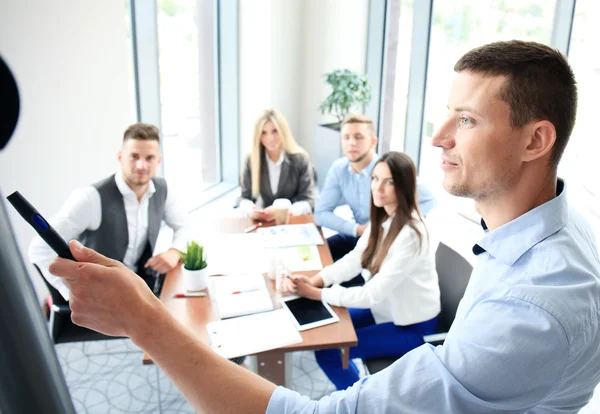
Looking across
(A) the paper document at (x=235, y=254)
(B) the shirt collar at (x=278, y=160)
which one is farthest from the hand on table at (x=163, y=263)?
(B) the shirt collar at (x=278, y=160)

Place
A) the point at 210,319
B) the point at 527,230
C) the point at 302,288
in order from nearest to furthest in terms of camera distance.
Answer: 1. the point at 527,230
2. the point at 210,319
3. the point at 302,288

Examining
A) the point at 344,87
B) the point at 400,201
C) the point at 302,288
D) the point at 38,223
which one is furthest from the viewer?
the point at 344,87

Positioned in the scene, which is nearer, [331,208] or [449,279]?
[449,279]

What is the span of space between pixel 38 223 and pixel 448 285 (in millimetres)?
2002

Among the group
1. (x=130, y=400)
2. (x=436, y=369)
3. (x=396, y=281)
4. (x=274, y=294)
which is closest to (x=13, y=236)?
(x=436, y=369)

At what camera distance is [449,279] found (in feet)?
7.47

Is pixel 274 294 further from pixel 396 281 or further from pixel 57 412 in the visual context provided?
pixel 57 412

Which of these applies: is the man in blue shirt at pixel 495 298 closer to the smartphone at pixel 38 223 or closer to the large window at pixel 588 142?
the smartphone at pixel 38 223

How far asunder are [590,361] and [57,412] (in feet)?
2.81

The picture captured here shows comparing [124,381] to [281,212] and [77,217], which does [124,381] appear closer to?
[77,217]

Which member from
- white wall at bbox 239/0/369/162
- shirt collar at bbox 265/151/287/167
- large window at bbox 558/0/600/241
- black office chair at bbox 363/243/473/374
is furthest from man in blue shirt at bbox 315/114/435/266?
white wall at bbox 239/0/369/162

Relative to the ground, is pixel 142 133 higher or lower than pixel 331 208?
higher

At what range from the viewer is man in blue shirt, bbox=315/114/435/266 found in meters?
3.26

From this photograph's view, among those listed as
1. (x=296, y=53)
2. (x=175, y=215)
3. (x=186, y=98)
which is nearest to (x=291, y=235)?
(x=175, y=215)
